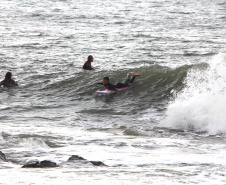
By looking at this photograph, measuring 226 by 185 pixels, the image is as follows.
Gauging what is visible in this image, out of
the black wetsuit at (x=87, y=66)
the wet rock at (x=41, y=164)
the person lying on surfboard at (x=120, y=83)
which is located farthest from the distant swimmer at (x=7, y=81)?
the wet rock at (x=41, y=164)

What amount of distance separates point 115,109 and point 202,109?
3.22 metres

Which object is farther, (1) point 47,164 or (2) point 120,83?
(2) point 120,83

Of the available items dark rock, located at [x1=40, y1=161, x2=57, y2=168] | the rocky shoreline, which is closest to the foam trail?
the rocky shoreline

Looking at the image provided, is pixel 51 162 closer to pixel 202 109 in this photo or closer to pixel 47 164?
pixel 47 164

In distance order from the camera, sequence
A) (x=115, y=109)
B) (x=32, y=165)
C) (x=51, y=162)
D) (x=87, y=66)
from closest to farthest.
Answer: (x=32, y=165), (x=51, y=162), (x=115, y=109), (x=87, y=66)

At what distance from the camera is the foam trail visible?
36.7ft

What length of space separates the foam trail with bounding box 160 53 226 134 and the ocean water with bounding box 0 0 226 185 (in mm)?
29

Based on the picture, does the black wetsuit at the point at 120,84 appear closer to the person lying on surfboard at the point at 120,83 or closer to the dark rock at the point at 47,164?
the person lying on surfboard at the point at 120,83

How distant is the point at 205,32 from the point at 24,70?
18472 mm

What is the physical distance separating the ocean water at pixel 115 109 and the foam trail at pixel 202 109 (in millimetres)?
29

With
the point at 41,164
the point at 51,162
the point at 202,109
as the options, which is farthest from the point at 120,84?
the point at 41,164

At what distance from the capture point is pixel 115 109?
550 inches

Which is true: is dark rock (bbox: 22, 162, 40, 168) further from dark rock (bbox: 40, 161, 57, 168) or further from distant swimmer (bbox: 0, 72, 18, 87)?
distant swimmer (bbox: 0, 72, 18, 87)

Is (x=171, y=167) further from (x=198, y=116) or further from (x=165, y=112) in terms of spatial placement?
(x=165, y=112)
